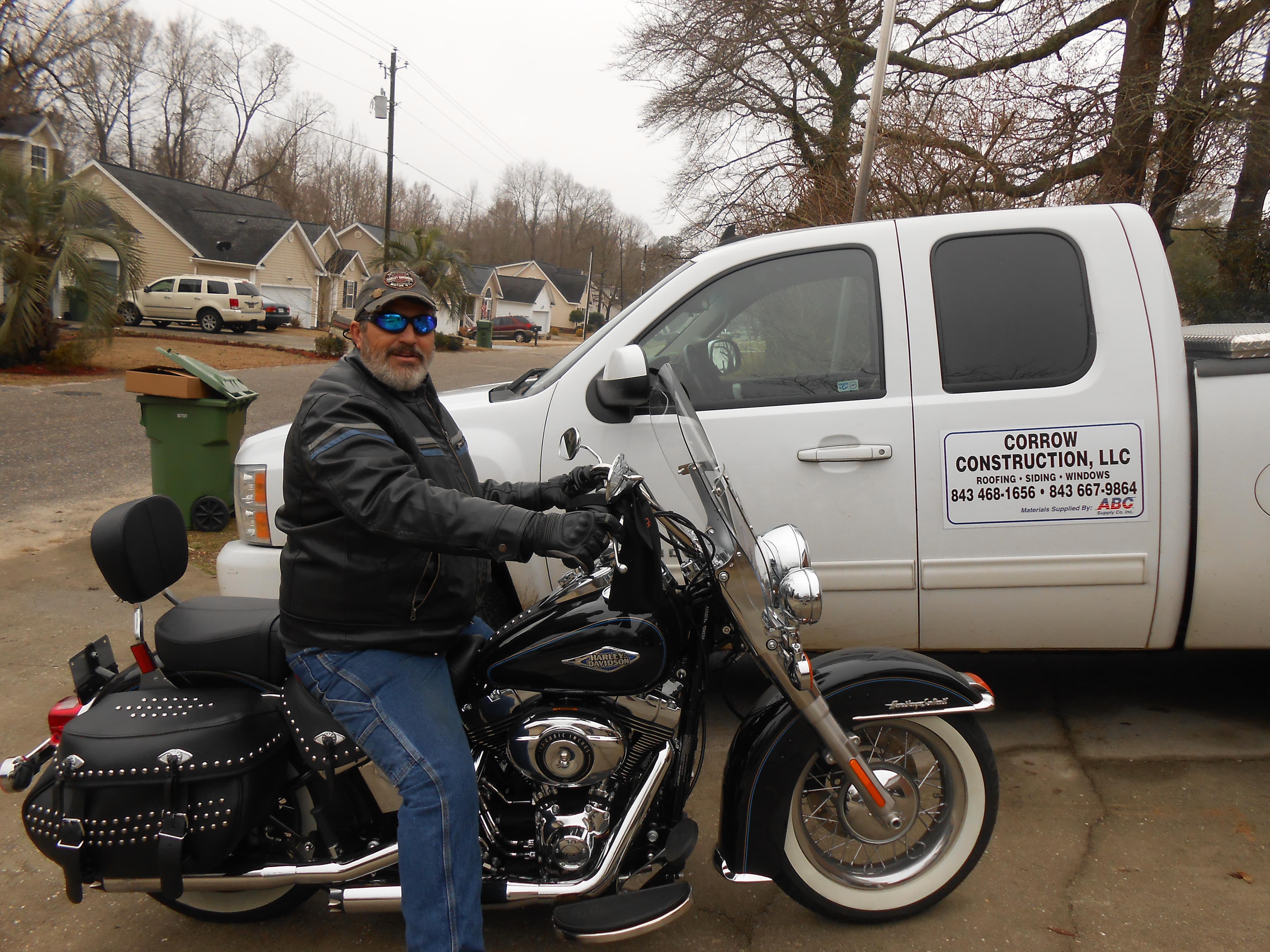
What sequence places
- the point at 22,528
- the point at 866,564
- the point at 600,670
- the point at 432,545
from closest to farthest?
the point at 432,545 → the point at 600,670 → the point at 866,564 → the point at 22,528

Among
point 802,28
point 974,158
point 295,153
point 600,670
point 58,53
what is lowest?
point 600,670

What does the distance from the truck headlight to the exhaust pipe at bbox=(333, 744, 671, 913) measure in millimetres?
1770

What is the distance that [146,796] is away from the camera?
2.37 meters

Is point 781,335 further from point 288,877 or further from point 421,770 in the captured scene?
point 288,877

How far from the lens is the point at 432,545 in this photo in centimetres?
220

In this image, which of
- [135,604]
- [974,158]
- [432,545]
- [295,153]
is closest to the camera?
[432,545]

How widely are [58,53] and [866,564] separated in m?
41.2

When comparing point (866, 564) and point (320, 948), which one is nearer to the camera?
point (320, 948)

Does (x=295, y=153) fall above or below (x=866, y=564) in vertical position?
above

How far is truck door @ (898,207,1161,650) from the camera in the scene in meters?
3.49

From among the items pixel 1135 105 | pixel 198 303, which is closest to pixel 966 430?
pixel 1135 105

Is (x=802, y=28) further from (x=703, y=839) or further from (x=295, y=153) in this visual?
(x=295, y=153)

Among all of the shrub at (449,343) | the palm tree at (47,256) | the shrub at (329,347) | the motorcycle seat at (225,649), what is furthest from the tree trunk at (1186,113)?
the shrub at (449,343)

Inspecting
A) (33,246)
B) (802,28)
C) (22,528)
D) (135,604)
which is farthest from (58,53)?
(135,604)
